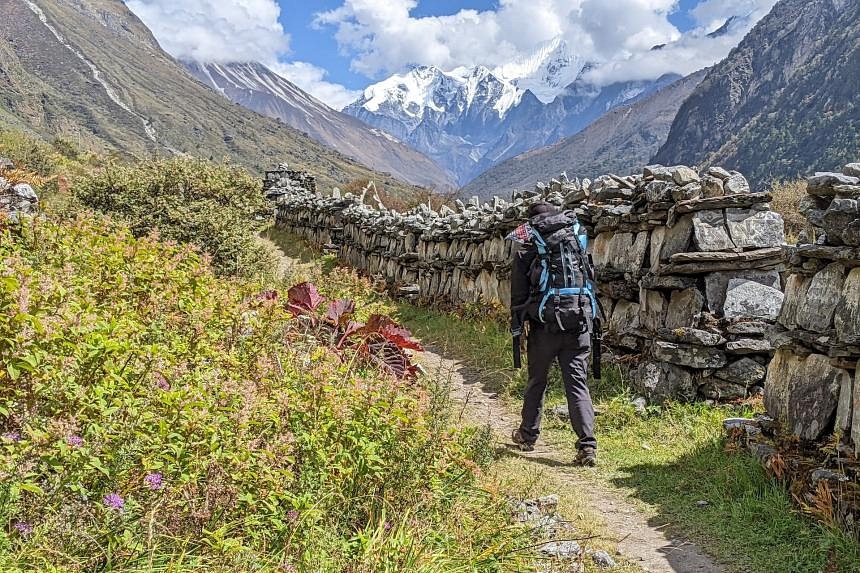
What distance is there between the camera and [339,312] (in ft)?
21.5

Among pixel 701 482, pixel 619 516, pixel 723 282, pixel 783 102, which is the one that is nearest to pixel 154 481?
pixel 619 516

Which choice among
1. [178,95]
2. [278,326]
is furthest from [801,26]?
[278,326]

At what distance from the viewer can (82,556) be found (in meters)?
2.48

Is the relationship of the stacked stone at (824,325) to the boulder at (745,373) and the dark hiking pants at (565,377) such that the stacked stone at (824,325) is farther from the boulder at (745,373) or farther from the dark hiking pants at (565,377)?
the dark hiking pants at (565,377)

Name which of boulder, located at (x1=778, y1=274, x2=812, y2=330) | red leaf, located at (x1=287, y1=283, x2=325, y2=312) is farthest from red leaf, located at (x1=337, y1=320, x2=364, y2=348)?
boulder, located at (x1=778, y1=274, x2=812, y2=330)

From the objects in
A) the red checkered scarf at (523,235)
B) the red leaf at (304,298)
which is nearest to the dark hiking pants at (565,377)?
the red checkered scarf at (523,235)

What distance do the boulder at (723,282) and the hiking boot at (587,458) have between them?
1974mm

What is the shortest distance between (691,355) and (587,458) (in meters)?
1.63

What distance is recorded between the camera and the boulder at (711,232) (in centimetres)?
624

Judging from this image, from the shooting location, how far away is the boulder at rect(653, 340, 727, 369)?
607 centimetres

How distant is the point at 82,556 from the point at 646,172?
20.8ft

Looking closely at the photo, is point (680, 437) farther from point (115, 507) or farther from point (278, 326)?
point (115, 507)

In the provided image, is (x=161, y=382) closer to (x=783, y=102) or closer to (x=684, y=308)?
(x=684, y=308)

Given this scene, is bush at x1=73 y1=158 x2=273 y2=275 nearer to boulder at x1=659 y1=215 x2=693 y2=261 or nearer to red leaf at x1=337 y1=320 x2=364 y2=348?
red leaf at x1=337 y1=320 x2=364 y2=348
